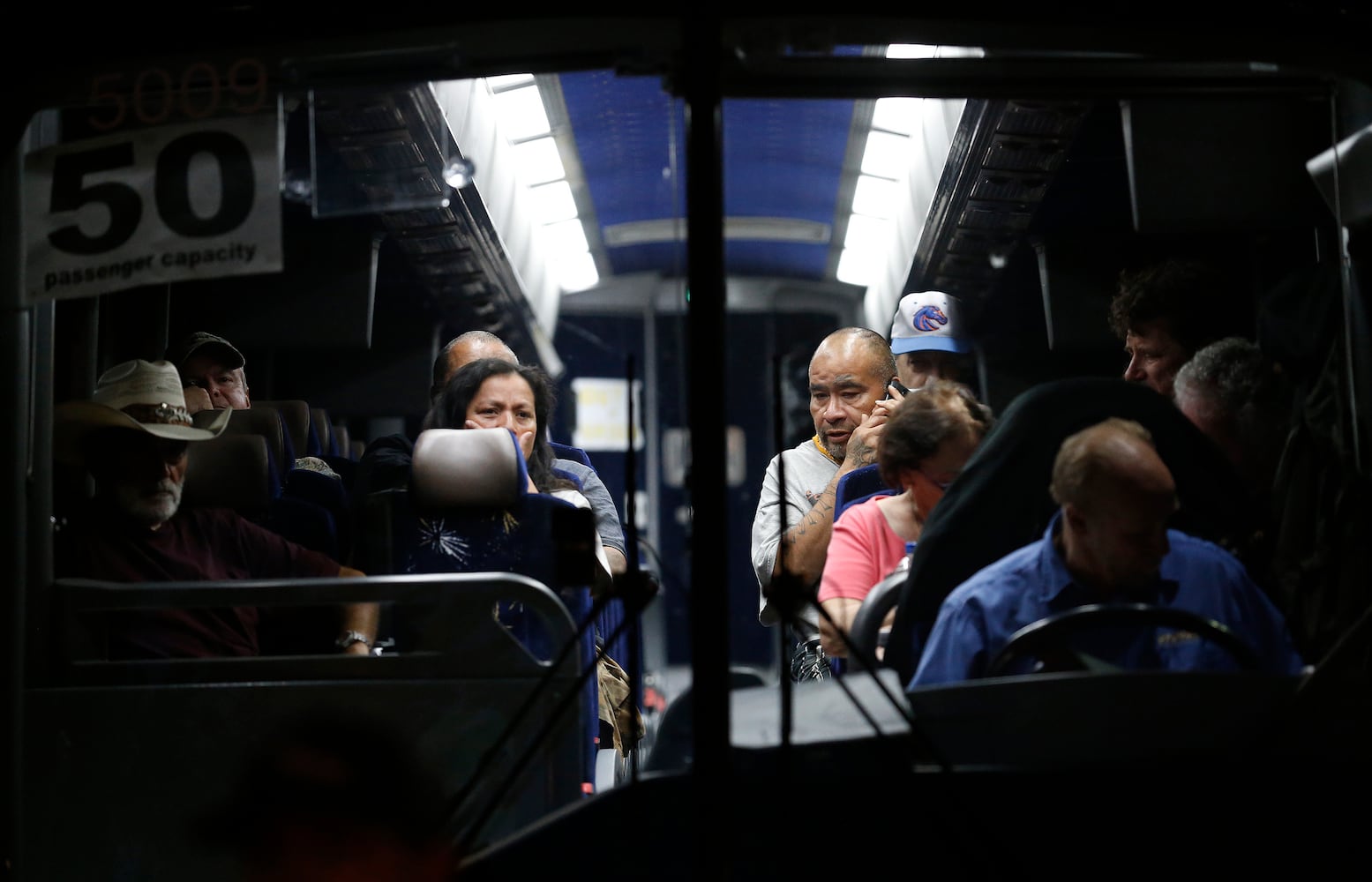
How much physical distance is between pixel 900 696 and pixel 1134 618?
533 millimetres

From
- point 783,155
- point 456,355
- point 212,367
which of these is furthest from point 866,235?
point 212,367

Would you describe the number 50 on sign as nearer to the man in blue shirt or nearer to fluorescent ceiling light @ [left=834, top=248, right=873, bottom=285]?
fluorescent ceiling light @ [left=834, top=248, right=873, bottom=285]

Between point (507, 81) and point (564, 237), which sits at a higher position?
point (507, 81)

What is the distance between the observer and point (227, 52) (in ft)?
11.1

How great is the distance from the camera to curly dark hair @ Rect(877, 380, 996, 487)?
3439 mm

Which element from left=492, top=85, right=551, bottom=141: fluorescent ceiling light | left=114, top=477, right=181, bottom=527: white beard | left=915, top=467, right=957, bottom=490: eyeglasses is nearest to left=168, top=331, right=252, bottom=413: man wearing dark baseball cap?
left=114, top=477, right=181, bottom=527: white beard

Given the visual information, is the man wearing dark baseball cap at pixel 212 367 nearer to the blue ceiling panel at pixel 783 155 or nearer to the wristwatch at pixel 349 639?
the wristwatch at pixel 349 639

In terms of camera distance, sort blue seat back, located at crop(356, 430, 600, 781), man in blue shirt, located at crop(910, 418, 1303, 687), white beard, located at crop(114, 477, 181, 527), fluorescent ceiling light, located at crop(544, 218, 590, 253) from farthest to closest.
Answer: fluorescent ceiling light, located at crop(544, 218, 590, 253) → white beard, located at crop(114, 477, 181, 527) → blue seat back, located at crop(356, 430, 600, 781) → man in blue shirt, located at crop(910, 418, 1303, 687)

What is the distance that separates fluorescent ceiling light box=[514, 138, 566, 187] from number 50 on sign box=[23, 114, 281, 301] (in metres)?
0.61

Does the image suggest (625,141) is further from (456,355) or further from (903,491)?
(903,491)

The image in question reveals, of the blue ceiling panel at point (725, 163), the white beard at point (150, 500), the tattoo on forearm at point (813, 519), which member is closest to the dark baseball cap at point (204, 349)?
the white beard at point (150, 500)

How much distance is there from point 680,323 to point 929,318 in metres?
0.79

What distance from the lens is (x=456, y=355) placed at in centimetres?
381

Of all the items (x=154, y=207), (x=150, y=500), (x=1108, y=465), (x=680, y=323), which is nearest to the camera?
(x=680, y=323)
